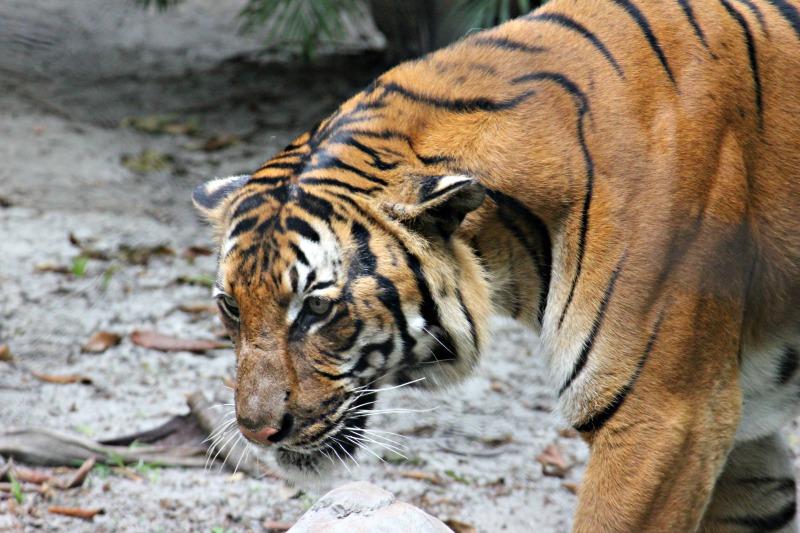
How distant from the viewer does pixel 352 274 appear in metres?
2.14

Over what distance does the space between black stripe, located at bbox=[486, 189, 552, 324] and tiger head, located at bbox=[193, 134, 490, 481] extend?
Result: 0.11 meters

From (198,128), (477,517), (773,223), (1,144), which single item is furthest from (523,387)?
(1,144)

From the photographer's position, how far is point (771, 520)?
8.80ft

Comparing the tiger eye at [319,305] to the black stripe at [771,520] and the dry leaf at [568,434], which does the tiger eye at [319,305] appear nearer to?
the black stripe at [771,520]

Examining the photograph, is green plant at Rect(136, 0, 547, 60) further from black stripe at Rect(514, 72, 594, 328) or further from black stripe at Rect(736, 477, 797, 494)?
black stripe at Rect(736, 477, 797, 494)

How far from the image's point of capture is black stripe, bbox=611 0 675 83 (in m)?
2.20

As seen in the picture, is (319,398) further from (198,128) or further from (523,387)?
(198,128)

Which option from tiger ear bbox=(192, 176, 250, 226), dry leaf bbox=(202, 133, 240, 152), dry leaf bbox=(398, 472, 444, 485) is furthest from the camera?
dry leaf bbox=(202, 133, 240, 152)

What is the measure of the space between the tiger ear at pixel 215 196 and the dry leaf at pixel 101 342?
1.71 m

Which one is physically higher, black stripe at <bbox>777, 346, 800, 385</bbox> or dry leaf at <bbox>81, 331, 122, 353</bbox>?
black stripe at <bbox>777, 346, 800, 385</bbox>

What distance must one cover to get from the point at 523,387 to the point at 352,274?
2092 millimetres

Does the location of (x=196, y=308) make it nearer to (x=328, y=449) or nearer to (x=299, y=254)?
(x=328, y=449)

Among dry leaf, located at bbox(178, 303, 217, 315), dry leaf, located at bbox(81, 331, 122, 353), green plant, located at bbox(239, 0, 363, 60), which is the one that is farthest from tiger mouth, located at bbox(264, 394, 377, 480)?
green plant, located at bbox(239, 0, 363, 60)

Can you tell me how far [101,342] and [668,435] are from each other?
2.72m
